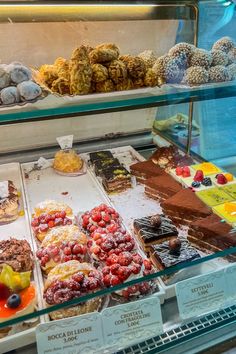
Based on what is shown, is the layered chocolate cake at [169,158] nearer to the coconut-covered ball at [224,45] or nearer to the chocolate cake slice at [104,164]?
the chocolate cake slice at [104,164]

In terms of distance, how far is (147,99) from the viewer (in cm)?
136

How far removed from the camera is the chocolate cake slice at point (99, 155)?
2025 mm

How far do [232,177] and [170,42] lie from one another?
2.42ft

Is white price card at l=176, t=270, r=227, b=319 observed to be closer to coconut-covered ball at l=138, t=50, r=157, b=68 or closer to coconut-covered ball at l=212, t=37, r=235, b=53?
coconut-covered ball at l=138, t=50, r=157, b=68

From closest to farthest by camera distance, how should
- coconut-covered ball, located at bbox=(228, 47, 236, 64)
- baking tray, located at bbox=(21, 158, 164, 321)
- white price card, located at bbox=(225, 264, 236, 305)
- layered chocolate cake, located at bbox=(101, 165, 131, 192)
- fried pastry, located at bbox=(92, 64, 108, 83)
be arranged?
white price card, located at bbox=(225, 264, 236, 305) → fried pastry, located at bbox=(92, 64, 108, 83) → coconut-covered ball, located at bbox=(228, 47, 236, 64) → baking tray, located at bbox=(21, 158, 164, 321) → layered chocolate cake, located at bbox=(101, 165, 131, 192)

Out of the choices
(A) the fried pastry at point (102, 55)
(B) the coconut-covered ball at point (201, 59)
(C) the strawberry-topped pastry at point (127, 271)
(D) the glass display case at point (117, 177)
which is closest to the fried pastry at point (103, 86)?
(D) the glass display case at point (117, 177)

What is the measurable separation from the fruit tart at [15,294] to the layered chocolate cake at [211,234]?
67cm

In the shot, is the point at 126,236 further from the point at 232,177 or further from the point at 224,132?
the point at 224,132

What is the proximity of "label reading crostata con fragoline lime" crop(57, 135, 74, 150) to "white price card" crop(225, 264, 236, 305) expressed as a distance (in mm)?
1058

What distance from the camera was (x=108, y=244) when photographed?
1346 mm

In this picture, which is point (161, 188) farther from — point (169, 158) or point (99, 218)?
point (99, 218)

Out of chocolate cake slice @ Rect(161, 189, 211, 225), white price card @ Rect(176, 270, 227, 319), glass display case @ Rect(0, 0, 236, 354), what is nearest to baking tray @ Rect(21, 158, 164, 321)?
glass display case @ Rect(0, 0, 236, 354)

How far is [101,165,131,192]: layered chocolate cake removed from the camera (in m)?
1.86

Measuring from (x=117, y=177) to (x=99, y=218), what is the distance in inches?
15.4
